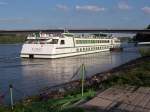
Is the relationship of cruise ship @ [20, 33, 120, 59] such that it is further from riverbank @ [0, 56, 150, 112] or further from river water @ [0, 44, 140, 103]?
riverbank @ [0, 56, 150, 112]

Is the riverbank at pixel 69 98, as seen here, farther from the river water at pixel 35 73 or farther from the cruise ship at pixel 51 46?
the cruise ship at pixel 51 46

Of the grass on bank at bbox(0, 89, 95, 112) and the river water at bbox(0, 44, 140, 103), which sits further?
the river water at bbox(0, 44, 140, 103)

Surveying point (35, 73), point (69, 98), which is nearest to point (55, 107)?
point (69, 98)

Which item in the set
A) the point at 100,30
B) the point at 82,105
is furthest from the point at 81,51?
the point at 82,105

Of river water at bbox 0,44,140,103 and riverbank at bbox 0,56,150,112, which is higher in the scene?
riverbank at bbox 0,56,150,112

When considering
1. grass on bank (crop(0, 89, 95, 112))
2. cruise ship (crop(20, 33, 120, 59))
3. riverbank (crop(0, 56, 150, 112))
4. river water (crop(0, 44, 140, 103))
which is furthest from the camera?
cruise ship (crop(20, 33, 120, 59))

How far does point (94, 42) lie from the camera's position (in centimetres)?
8369

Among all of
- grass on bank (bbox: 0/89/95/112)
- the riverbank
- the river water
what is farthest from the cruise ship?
grass on bank (bbox: 0/89/95/112)

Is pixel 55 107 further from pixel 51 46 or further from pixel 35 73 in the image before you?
pixel 51 46

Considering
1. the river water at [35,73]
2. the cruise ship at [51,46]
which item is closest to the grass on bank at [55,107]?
the river water at [35,73]

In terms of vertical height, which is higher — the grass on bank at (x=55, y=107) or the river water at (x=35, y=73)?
the grass on bank at (x=55, y=107)

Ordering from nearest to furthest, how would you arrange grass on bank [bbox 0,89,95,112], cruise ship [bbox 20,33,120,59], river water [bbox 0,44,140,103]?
grass on bank [bbox 0,89,95,112]
river water [bbox 0,44,140,103]
cruise ship [bbox 20,33,120,59]

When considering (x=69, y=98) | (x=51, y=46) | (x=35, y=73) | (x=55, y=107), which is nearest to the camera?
(x=55, y=107)

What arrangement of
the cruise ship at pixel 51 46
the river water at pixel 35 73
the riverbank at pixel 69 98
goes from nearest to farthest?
the riverbank at pixel 69 98 → the river water at pixel 35 73 → the cruise ship at pixel 51 46
